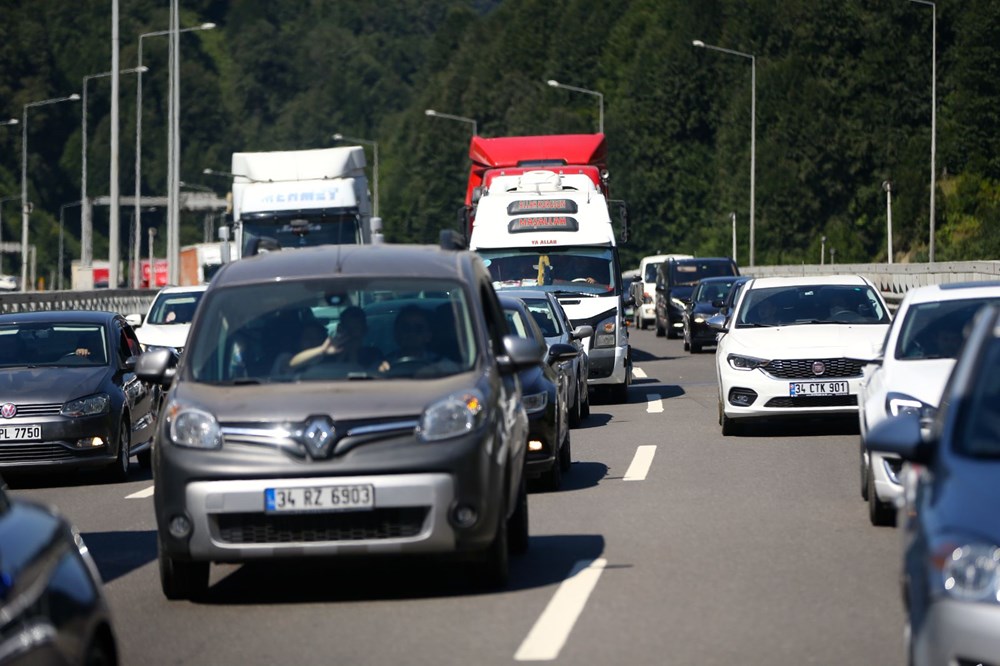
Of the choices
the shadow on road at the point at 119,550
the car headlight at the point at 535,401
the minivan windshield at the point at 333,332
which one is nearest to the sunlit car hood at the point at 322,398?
the minivan windshield at the point at 333,332

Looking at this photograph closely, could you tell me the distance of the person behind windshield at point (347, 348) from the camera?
9609 mm

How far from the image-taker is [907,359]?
1271 centimetres

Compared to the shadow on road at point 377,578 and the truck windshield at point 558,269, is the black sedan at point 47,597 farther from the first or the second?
the truck windshield at point 558,269

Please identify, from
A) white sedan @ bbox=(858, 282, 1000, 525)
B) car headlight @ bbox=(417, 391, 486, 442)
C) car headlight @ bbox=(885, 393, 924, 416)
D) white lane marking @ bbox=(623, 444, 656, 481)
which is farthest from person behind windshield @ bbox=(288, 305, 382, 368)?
white lane marking @ bbox=(623, 444, 656, 481)

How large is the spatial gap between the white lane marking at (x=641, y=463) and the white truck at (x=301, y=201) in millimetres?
17602

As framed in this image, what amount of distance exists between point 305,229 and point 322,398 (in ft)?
84.7

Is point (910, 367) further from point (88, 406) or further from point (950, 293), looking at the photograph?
point (88, 406)

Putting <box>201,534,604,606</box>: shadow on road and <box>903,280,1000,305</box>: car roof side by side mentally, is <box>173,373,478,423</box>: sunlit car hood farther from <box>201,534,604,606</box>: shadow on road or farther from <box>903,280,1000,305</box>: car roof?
<box>903,280,1000,305</box>: car roof

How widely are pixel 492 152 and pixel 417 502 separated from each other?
2445cm

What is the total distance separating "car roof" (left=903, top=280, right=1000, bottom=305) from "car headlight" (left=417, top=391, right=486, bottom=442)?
16.6ft

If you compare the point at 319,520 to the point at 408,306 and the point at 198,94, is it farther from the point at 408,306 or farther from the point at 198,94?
the point at 198,94

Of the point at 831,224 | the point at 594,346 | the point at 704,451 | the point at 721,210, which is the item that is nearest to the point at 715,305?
the point at 594,346

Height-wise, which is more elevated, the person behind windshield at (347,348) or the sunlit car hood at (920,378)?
the person behind windshield at (347,348)

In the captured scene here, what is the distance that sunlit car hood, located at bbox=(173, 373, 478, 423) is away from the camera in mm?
8961
